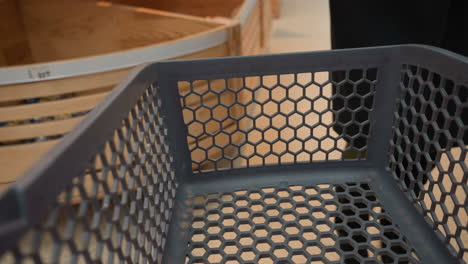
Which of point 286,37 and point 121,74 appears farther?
point 286,37

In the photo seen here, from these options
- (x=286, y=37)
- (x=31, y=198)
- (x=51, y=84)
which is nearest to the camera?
(x=31, y=198)

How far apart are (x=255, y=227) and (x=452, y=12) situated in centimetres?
50

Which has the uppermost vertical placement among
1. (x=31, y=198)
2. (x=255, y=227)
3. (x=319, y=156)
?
(x=31, y=198)

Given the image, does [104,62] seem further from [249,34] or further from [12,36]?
[12,36]

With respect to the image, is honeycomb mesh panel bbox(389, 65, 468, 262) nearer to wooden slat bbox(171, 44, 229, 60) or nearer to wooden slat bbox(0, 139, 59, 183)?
wooden slat bbox(171, 44, 229, 60)

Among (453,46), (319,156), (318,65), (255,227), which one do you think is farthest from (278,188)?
(319,156)

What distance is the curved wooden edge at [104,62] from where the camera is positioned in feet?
3.62

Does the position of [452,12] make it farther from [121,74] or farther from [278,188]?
[121,74]

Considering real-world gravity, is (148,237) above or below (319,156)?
above

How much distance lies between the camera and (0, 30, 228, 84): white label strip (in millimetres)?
1103

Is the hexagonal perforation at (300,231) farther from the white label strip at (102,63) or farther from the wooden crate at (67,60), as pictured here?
the white label strip at (102,63)

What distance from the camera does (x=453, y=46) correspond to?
71cm

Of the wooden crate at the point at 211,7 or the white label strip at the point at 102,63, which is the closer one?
the white label strip at the point at 102,63

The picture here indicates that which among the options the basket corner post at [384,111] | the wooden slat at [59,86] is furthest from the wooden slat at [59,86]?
the basket corner post at [384,111]
